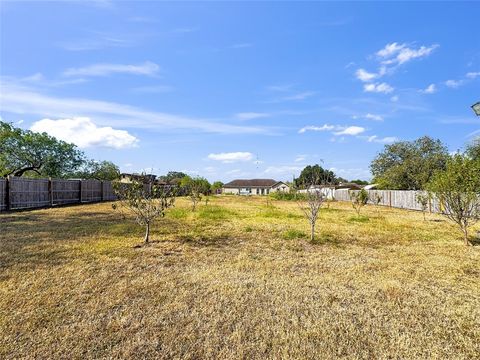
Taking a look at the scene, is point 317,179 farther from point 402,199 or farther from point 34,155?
point 34,155

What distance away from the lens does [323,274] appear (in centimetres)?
569

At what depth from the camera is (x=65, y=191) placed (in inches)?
884

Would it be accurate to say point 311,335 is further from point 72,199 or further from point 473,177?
point 72,199

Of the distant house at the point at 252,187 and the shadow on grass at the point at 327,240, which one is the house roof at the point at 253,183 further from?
the shadow on grass at the point at 327,240

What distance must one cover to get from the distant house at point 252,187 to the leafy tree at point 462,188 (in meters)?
78.5

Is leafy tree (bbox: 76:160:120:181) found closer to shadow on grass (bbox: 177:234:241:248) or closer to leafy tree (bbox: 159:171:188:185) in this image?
leafy tree (bbox: 159:171:188:185)

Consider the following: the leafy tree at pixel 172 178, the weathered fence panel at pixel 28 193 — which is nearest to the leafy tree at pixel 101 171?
the leafy tree at pixel 172 178

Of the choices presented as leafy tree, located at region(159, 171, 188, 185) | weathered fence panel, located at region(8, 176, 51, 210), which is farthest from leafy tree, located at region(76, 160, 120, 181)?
weathered fence panel, located at region(8, 176, 51, 210)

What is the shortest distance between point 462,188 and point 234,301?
29.1 ft

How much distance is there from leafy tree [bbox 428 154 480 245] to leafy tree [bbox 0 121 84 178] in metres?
34.8

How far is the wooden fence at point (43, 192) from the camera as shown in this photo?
17109 millimetres

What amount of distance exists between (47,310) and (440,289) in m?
6.06

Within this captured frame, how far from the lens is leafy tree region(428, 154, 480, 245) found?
920cm

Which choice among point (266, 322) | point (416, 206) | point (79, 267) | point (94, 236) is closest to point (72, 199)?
point (94, 236)
